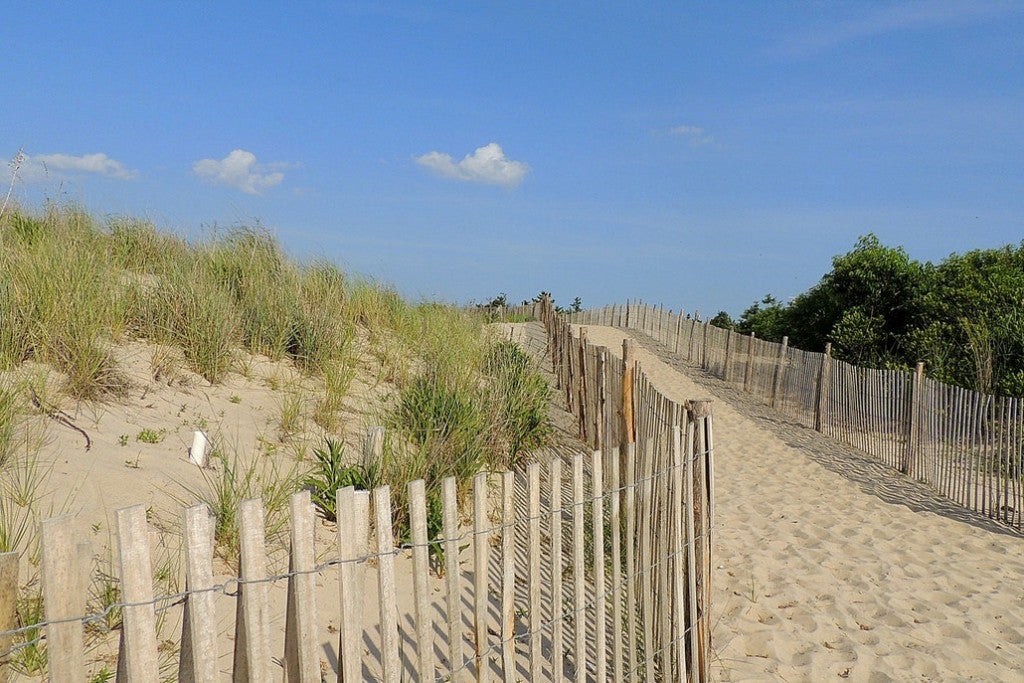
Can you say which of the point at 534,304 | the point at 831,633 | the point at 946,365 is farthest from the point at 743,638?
the point at 534,304

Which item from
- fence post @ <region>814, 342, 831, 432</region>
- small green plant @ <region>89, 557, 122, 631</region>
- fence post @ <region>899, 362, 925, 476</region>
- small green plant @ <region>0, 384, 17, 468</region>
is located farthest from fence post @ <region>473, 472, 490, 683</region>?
fence post @ <region>814, 342, 831, 432</region>

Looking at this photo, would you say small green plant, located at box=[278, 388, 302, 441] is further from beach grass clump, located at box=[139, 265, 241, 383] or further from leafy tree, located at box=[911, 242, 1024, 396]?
leafy tree, located at box=[911, 242, 1024, 396]

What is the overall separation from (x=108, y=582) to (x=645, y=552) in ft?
7.51

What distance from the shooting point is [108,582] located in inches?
133

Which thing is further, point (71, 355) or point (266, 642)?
point (71, 355)

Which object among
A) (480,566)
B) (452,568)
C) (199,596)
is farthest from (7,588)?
(480,566)

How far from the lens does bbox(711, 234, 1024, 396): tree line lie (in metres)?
12.1

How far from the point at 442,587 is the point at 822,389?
9.05 m

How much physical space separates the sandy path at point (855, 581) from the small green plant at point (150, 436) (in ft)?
11.8

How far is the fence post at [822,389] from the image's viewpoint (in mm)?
11914

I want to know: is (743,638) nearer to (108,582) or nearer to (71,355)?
(108,582)

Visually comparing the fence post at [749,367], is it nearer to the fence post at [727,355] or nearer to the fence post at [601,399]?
the fence post at [727,355]

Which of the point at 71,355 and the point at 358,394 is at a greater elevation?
the point at 71,355

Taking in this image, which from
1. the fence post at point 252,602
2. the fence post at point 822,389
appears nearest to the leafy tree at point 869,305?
the fence post at point 822,389
